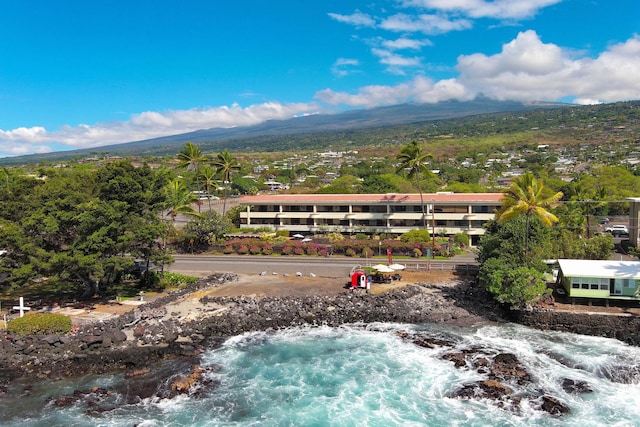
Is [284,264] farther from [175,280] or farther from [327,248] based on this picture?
[175,280]

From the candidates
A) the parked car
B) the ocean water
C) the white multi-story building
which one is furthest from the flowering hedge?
the parked car

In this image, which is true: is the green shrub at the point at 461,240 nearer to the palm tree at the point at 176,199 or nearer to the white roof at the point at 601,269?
the white roof at the point at 601,269

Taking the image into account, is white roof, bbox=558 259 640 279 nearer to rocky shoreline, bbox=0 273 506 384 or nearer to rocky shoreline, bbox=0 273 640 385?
rocky shoreline, bbox=0 273 640 385

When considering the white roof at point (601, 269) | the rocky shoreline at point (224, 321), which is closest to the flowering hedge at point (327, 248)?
the rocky shoreline at point (224, 321)

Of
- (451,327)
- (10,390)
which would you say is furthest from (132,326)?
(451,327)

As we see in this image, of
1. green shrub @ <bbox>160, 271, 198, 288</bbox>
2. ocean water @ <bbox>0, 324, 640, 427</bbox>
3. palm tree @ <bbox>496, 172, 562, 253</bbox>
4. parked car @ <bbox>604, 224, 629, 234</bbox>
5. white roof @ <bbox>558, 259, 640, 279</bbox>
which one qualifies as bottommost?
ocean water @ <bbox>0, 324, 640, 427</bbox>

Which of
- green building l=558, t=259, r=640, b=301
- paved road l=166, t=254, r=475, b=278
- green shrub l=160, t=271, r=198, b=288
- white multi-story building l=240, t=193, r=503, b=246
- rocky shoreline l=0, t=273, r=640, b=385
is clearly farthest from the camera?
white multi-story building l=240, t=193, r=503, b=246
